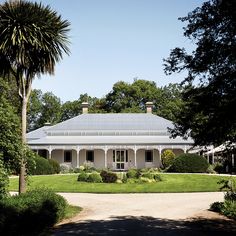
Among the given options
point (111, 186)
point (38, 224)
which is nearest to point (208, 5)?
point (38, 224)

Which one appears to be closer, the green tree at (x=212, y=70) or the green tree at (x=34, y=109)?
the green tree at (x=212, y=70)

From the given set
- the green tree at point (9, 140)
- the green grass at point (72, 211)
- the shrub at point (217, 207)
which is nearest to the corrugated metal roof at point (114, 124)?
the green grass at point (72, 211)

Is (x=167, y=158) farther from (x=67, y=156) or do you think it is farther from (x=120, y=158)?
(x=67, y=156)

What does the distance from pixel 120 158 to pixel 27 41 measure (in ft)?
108

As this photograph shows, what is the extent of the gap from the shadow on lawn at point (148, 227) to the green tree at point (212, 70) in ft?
14.1

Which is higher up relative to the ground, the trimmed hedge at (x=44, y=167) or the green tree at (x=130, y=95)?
the green tree at (x=130, y=95)

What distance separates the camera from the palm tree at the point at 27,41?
15.1 meters

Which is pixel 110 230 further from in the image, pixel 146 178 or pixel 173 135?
pixel 146 178

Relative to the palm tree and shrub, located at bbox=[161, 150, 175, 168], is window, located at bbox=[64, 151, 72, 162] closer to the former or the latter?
shrub, located at bbox=[161, 150, 175, 168]

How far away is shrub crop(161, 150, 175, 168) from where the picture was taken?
142 feet

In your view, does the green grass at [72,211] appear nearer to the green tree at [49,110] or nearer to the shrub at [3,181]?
the shrub at [3,181]

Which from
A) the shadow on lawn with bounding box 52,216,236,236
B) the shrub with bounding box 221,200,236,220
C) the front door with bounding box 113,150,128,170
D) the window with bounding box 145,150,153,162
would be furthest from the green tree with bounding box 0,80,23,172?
the window with bounding box 145,150,153,162

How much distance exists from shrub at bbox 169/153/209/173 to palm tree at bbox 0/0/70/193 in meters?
25.2

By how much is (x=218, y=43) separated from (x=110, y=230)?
7113 millimetres
